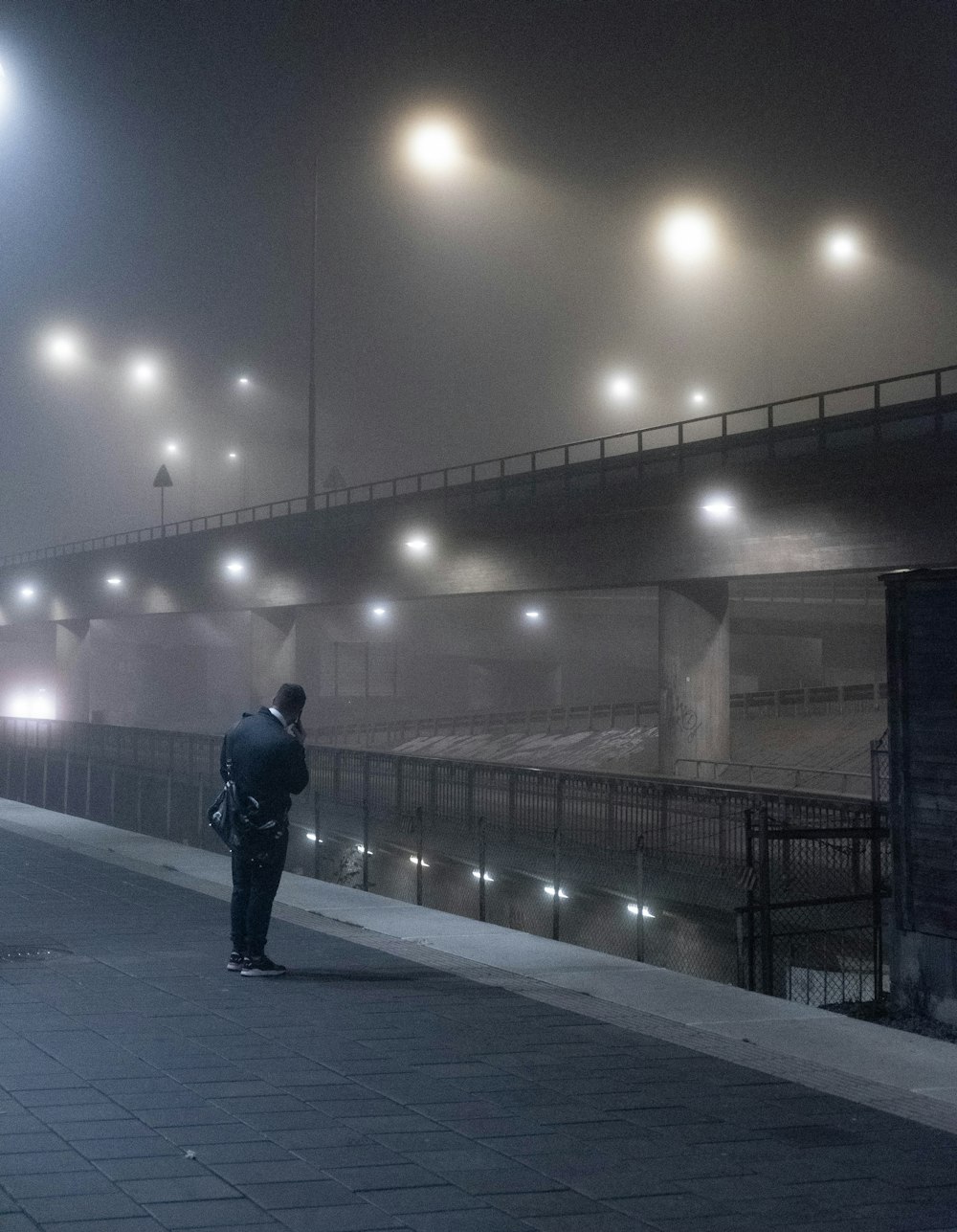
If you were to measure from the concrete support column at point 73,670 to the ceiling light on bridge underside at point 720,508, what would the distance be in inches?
1849

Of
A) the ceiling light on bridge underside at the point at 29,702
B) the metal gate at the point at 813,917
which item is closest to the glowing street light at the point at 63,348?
the ceiling light on bridge underside at the point at 29,702

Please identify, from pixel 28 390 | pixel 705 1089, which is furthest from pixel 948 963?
pixel 28 390

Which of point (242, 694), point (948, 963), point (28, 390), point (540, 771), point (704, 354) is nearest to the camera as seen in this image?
point (948, 963)

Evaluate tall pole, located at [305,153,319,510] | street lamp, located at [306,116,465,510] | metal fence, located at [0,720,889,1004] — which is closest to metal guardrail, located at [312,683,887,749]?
tall pole, located at [305,153,319,510]

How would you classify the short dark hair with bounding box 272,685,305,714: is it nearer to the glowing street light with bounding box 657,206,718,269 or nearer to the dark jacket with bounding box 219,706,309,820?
the dark jacket with bounding box 219,706,309,820

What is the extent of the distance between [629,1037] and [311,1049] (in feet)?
5.50

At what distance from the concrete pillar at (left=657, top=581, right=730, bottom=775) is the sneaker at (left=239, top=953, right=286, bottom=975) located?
32701 millimetres

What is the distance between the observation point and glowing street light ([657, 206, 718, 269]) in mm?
41156

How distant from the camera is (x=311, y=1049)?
299 inches

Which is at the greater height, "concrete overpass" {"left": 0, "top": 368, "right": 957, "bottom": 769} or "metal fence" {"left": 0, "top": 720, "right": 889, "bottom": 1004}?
"concrete overpass" {"left": 0, "top": 368, "right": 957, "bottom": 769}

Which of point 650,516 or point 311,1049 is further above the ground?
point 650,516

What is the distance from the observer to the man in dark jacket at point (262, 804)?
31.8 feet

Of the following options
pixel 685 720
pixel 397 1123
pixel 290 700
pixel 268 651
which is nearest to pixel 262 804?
pixel 290 700

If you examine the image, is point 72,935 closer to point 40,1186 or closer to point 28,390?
point 40,1186
